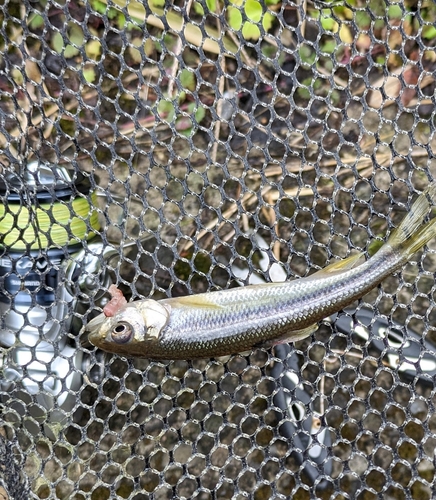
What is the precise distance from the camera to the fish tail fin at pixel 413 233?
1585 mm

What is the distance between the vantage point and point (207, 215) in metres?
2.08

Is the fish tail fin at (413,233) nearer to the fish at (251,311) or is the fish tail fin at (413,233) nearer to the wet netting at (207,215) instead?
the fish at (251,311)

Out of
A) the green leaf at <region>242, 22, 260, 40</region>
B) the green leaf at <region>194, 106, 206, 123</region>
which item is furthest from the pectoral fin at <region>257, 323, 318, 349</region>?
the green leaf at <region>242, 22, 260, 40</region>

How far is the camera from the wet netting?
69.7 inches

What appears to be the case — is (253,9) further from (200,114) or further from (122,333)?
(122,333)

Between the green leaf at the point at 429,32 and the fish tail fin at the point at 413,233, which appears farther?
the green leaf at the point at 429,32

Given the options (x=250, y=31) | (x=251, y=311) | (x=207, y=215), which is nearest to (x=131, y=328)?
(x=251, y=311)

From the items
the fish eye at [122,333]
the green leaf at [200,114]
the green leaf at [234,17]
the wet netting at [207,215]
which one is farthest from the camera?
the green leaf at [200,114]

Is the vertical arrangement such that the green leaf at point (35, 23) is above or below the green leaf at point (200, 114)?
above

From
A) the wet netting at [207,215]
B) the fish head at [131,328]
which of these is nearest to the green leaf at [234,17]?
the wet netting at [207,215]

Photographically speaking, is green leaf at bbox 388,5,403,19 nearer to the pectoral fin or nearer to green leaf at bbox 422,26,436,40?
green leaf at bbox 422,26,436,40

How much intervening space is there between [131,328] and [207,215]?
27.5 inches

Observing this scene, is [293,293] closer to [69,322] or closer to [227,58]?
[69,322]

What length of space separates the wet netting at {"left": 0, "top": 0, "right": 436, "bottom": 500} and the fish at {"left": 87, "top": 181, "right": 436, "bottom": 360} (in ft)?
0.67
